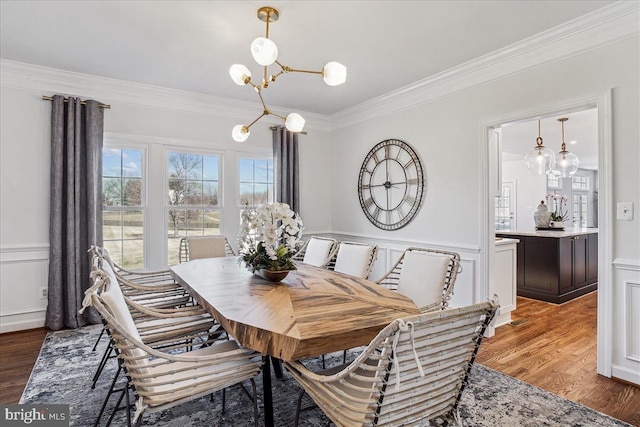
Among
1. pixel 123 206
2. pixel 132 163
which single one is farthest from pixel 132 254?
pixel 132 163

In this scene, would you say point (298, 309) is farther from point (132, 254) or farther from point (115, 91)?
point (115, 91)

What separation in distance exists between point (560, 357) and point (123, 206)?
4713mm

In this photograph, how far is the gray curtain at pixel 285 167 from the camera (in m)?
4.89

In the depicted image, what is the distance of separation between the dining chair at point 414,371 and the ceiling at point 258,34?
222 centimetres

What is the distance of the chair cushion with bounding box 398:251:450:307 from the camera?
234cm

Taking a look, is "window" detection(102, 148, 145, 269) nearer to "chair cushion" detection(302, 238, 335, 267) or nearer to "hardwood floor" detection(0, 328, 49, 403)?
"hardwood floor" detection(0, 328, 49, 403)

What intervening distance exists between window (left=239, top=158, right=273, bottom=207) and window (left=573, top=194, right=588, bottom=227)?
9.37 m

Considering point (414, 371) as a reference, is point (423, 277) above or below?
above

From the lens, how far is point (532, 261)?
190 inches

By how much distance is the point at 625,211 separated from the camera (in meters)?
2.46

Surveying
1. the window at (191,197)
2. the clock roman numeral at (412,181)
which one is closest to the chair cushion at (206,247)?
the window at (191,197)

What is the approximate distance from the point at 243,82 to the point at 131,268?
286 cm

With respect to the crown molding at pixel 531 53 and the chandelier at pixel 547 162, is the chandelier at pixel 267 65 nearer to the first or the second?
the crown molding at pixel 531 53

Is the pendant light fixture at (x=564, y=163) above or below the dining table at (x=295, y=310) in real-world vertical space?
above
